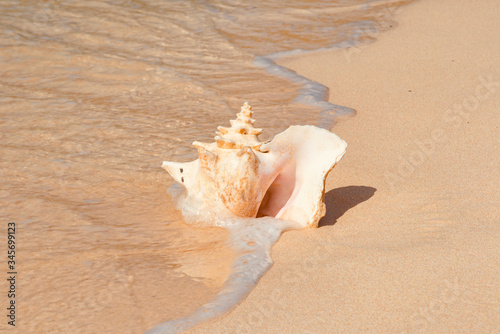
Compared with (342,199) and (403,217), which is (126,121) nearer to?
(342,199)

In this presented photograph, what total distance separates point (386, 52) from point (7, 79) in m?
3.42

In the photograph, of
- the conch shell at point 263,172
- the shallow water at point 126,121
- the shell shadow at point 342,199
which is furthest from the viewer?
the shell shadow at point 342,199

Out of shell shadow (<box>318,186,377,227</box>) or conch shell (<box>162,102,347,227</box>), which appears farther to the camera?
shell shadow (<box>318,186,377,227</box>)

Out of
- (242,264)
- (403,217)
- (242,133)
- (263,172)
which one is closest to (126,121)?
(242,133)

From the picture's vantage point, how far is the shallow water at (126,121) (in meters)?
2.86

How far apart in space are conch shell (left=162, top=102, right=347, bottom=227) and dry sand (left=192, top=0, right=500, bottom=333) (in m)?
0.20

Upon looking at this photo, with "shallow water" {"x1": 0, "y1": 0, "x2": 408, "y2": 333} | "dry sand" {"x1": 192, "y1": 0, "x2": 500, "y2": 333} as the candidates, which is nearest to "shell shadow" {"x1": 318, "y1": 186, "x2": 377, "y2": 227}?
"dry sand" {"x1": 192, "y1": 0, "x2": 500, "y2": 333}

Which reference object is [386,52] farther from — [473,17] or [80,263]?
[80,263]

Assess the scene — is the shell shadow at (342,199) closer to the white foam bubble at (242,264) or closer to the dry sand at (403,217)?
the dry sand at (403,217)

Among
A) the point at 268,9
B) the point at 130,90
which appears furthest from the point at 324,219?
the point at 268,9

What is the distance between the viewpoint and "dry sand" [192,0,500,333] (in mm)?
2537

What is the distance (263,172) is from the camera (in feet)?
10.7

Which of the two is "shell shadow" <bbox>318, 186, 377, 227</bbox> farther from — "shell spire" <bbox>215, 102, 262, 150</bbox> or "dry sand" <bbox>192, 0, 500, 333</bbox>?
"shell spire" <bbox>215, 102, 262, 150</bbox>

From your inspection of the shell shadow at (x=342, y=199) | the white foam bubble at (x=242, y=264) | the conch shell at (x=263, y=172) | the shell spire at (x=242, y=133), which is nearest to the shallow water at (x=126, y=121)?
the white foam bubble at (x=242, y=264)
